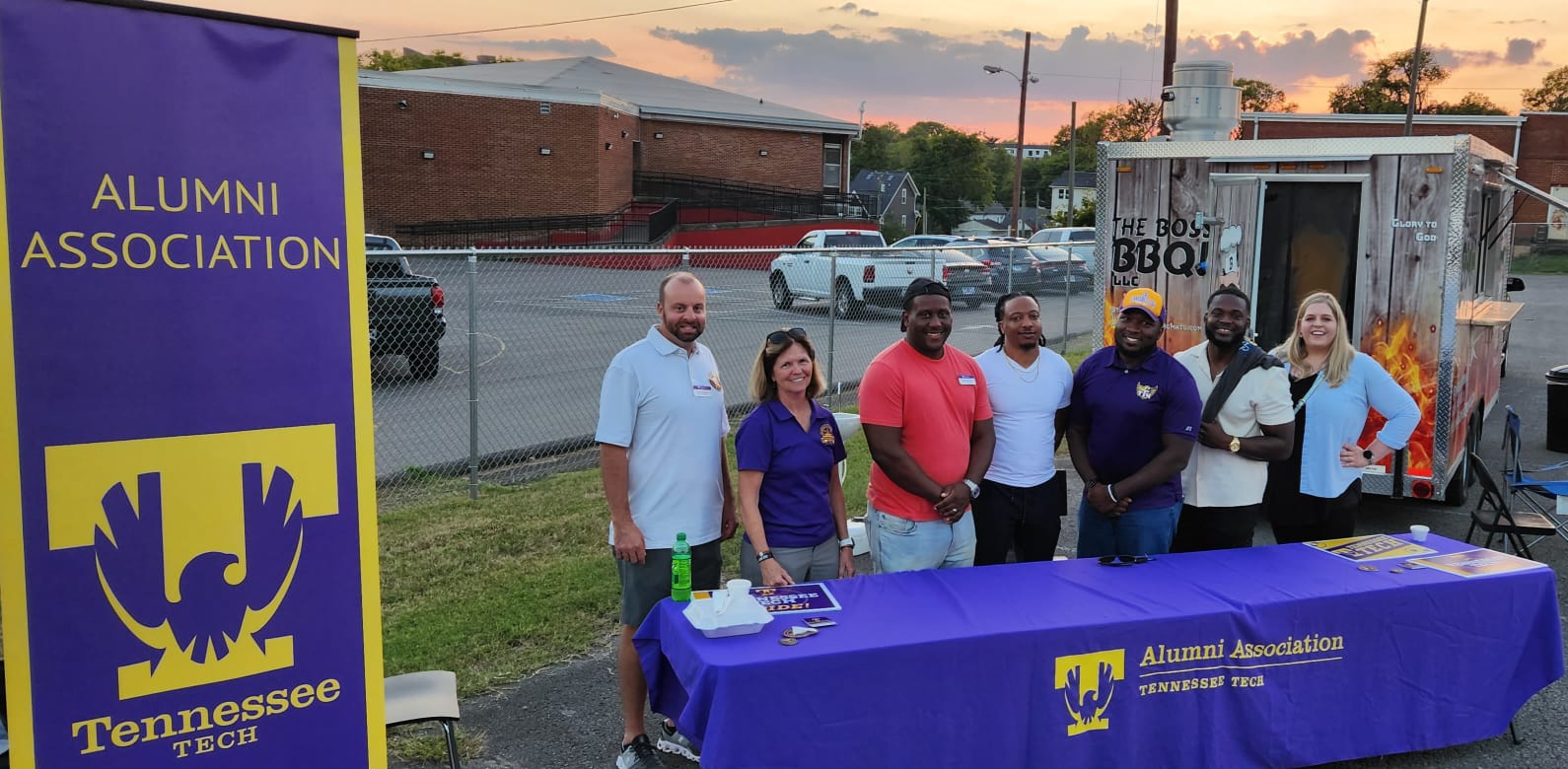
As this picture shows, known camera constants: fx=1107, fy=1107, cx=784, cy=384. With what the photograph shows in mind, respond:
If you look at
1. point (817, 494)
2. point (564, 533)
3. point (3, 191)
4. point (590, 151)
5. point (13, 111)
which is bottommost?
point (564, 533)

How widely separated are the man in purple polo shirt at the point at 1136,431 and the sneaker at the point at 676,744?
6.52 feet

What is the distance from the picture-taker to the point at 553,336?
13.4 meters

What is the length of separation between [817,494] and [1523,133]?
58682mm

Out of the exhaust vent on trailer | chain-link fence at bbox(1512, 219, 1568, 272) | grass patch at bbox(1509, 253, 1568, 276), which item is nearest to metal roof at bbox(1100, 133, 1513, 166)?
the exhaust vent on trailer

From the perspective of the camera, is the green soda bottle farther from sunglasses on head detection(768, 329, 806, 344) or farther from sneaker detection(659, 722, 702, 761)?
sunglasses on head detection(768, 329, 806, 344)

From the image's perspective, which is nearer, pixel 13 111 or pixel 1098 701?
pixel 13 111

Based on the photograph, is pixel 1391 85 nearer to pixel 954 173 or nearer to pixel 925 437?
pixel 954 173

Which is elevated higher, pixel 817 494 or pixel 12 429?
pixel 12 429

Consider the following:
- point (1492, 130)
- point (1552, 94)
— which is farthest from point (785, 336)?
point (1552, 94)

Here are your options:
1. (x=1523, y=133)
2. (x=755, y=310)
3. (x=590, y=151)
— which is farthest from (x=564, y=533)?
(x=1523, y=133)

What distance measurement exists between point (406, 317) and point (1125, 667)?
9.15 metres

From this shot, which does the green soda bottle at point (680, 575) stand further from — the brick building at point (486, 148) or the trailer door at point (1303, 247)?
the brick building at point (486, 148)

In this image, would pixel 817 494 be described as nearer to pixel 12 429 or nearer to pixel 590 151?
pixel 12 429

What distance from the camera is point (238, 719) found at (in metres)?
2.91
